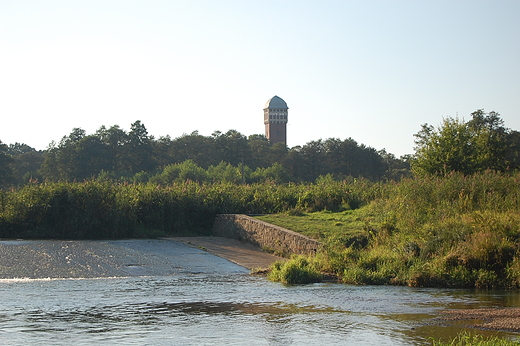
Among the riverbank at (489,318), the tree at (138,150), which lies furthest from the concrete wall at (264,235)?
the tree at (138,150)

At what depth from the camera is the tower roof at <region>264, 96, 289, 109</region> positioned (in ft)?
379

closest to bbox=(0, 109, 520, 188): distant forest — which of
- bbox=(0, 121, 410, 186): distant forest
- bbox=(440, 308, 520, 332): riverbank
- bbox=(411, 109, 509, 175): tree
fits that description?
bbox=(0, 121, 410, 186): distant forest

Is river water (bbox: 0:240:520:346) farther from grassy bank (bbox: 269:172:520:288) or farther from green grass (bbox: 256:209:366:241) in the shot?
green grass (bbox: 256:209:366:241)

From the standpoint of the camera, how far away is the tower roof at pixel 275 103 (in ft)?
379

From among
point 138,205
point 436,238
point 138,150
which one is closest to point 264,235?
point 138,205

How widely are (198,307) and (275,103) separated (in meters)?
104

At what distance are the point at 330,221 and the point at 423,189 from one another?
12.6ft

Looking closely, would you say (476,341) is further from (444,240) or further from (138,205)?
(138,205)

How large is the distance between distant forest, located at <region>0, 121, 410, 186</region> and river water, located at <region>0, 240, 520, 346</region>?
42828mm

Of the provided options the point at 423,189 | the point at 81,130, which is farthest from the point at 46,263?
the point at 81,130

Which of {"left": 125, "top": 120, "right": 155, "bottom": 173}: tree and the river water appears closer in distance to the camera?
the river water

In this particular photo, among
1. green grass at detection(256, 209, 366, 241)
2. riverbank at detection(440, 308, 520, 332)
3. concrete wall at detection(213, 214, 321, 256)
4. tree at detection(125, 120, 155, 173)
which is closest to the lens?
riverbank at detection(440, 308, 520, 332)

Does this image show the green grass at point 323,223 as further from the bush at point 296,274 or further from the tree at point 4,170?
the tree at point 4,170

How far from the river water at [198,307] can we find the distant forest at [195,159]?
42.8 meters
